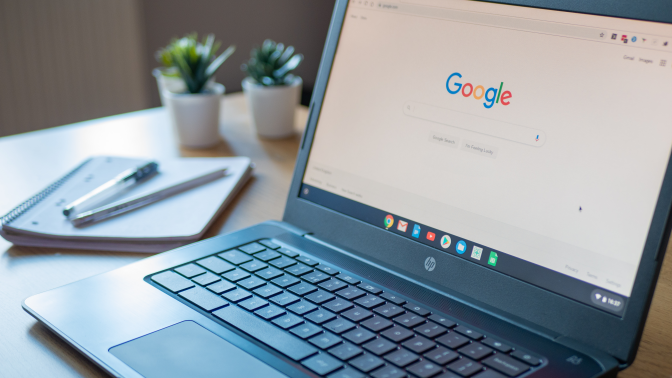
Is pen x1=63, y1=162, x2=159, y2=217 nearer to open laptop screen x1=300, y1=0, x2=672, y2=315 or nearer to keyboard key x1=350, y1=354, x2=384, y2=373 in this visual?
open laptop screen x1=300, y1=0, x2=672, y2=315

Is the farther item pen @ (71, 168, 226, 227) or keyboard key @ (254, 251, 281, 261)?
pen @ (71, 168, 226, 227)

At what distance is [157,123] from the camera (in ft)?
3.75

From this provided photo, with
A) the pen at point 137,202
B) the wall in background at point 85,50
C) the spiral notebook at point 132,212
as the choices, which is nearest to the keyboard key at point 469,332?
the spiral notebook at point 132,212

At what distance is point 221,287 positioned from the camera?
52 cm

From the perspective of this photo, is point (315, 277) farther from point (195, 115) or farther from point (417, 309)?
point (195, 115)

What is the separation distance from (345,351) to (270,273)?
0.15 m

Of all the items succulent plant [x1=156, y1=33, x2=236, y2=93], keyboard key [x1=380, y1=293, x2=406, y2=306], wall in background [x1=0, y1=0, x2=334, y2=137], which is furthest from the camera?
wall in background [x1=0, y1=0, x2=334, y2=137]

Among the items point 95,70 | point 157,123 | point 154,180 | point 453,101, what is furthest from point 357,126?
point 95,70

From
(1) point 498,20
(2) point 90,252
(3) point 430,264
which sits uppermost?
(1) point 498,20

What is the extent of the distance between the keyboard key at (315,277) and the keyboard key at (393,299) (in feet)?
0.21

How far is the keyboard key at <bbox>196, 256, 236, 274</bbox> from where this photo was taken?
0.55m

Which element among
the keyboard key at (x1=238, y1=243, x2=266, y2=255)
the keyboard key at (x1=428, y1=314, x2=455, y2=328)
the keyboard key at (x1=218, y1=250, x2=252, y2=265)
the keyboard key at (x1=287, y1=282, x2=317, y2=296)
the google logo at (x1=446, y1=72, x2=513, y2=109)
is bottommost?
the keyboard key at (x1=218, y1=250, x2=252, y2=265)

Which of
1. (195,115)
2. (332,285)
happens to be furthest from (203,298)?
(195,115)

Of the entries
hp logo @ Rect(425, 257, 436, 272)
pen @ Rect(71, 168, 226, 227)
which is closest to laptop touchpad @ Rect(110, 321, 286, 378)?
hp logo @ Rect(425, 257, 436, 272)
